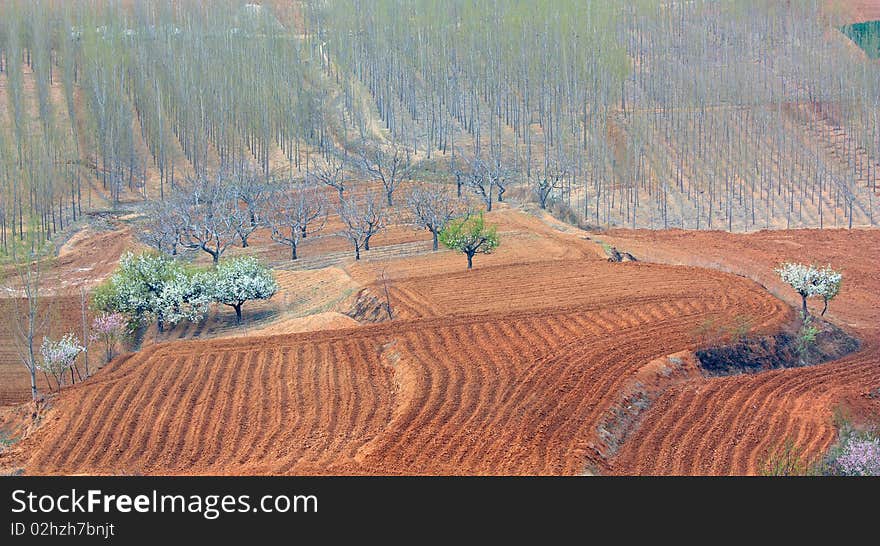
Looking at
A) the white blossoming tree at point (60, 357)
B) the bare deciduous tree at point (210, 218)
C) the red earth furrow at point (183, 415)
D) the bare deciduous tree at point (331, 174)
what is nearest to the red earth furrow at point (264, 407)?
the red earth furrow at point (183, 415)

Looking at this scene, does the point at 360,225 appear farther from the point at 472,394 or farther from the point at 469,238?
the point at 472,394

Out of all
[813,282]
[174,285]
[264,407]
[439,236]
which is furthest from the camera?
[439,236]

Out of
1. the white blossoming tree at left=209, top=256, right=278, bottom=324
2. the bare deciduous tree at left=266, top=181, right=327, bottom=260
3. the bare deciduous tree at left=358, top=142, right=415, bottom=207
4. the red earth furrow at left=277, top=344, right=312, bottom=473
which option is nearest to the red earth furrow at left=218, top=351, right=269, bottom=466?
the red earth furrow at left=277, top=344, right=312, bottom=473

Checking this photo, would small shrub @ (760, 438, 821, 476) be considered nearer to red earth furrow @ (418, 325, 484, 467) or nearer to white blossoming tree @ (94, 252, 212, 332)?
red earth furrow @ (418, 325, 484, 467)

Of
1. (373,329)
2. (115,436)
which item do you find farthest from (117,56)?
(115,436)

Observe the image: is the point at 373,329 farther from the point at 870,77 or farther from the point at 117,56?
the point at 870,77

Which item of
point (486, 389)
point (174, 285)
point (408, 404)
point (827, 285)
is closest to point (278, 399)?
point (408, 404)
